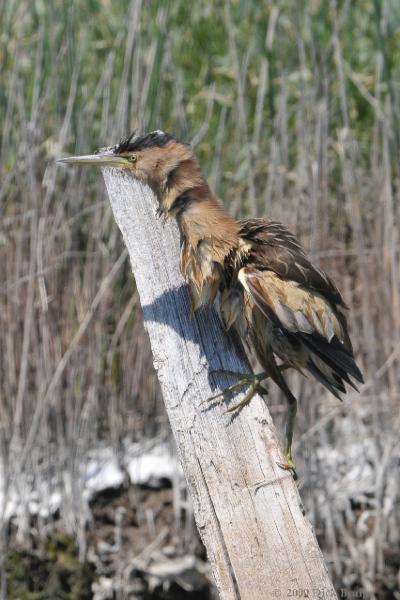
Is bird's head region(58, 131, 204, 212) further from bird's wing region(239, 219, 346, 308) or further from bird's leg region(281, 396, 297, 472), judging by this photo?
bird's leg region(281, 396, 297, 472)

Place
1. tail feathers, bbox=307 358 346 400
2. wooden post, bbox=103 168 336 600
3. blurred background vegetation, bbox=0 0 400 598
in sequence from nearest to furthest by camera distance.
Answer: wooden post, bbox=103 168 336 600 → tail feathers, bbox=307 358 346 400 → blurred background vegetation, bbox=0 0 400 598

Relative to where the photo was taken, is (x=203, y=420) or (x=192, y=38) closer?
(x=203, y=420)

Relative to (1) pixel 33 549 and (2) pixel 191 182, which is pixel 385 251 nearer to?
(2) pixel 191 182

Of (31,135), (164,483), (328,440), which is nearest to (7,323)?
(31,135)

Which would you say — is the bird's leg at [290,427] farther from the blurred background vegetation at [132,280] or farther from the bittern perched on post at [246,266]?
the blurred background vegetation at [132,280]

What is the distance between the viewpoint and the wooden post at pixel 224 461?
192cm

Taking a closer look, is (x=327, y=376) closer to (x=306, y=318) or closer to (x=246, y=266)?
(x=306, y=318)

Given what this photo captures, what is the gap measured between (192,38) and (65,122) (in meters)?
2.23

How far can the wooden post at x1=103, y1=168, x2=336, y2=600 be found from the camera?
1925 millimetres

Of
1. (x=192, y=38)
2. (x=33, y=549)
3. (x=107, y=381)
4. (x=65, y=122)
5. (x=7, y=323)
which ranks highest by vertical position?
(x=192, y=38)

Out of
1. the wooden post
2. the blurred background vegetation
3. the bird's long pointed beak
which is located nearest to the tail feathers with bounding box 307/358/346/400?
the wooden post

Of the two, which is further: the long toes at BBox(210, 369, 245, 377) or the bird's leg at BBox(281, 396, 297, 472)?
the bird's leg at BBox(281, 396, 297, 472)

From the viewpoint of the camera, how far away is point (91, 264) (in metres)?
4.09

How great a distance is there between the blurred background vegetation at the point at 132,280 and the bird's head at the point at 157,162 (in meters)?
1.30
